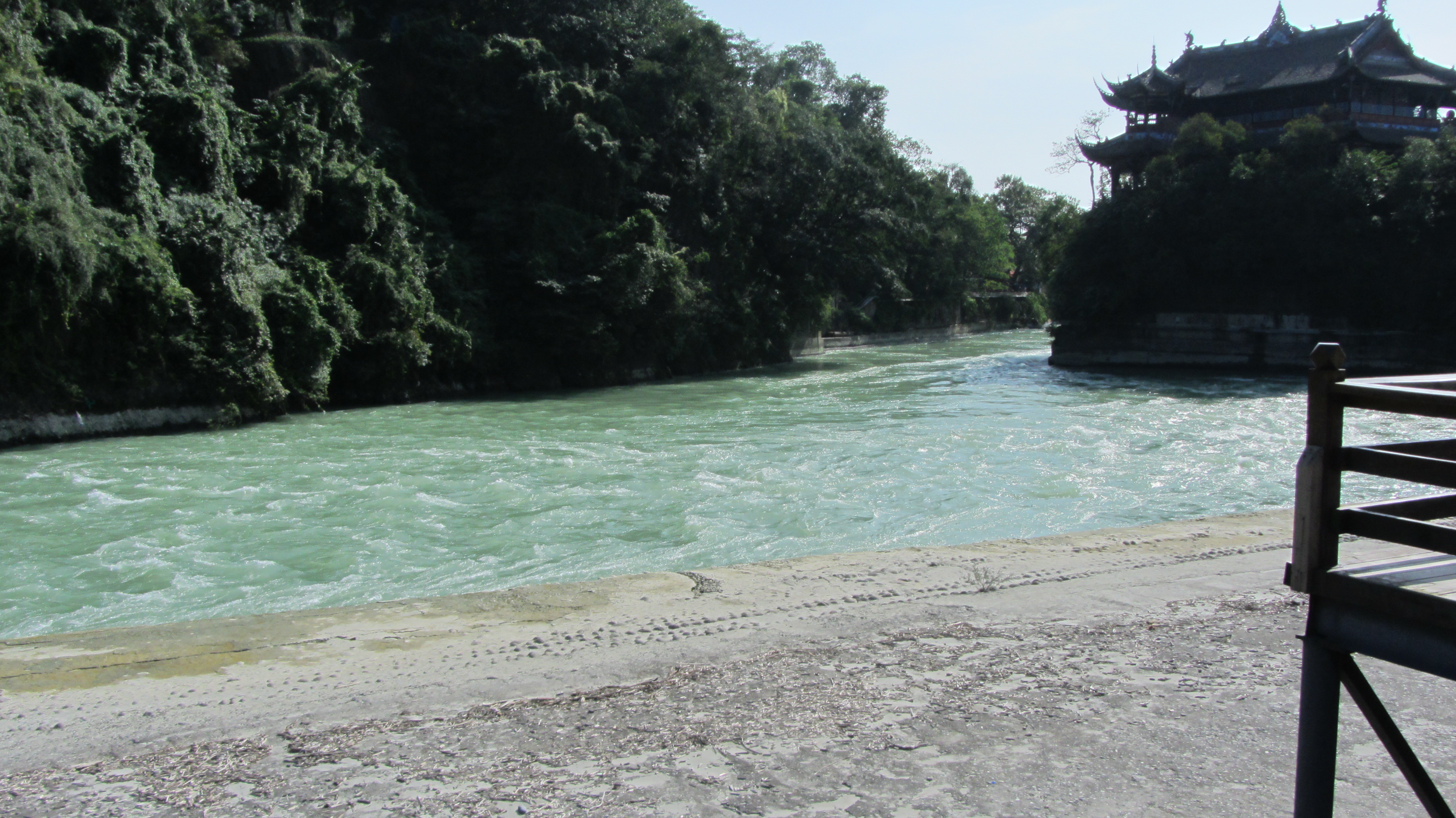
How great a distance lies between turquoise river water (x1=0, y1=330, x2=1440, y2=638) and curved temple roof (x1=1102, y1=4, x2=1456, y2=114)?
22.8 metres

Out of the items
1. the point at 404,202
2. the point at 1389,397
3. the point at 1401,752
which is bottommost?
the point at 1401,752

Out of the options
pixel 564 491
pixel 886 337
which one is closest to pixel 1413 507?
pixel 564 491

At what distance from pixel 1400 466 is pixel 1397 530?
0.20m

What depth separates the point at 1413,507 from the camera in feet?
10.6

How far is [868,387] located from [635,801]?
25.1 metres

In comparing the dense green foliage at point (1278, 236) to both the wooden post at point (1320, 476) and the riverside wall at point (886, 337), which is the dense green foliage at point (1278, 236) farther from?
the wooden post at point (1320, 476)

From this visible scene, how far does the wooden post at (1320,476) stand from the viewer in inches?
123

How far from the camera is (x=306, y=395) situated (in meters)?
23.1

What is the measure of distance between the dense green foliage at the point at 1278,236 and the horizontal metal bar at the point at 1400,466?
36684 mm

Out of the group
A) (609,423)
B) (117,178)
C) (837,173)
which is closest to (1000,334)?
(837,173)

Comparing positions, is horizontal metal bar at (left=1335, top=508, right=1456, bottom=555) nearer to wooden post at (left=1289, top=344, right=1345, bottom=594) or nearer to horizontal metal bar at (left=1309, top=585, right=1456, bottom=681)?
wooden post at (left=1289, top=344, right=1345, bottom=594)

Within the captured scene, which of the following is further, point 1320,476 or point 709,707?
point 709,707

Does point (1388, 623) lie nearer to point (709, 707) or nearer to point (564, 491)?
point (709, 707)

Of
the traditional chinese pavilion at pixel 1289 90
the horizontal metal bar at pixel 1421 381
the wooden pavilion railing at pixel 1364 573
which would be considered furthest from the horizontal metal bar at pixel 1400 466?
the traditional chinese pavilion at pixel 1289 90
